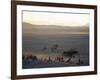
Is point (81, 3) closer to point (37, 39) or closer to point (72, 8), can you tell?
point (72, 8)

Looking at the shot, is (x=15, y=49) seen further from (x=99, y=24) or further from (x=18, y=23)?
(x=99, y=24)

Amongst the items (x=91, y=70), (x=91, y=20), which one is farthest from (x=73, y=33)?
(x=91, y=70)

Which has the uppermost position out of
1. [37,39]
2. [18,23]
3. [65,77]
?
[18,23]

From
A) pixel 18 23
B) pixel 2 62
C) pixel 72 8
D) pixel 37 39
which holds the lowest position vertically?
pixel 2 62

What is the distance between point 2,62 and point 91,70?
95 cm

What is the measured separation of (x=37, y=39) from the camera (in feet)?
6.91

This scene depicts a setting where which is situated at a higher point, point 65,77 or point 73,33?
point 73,33

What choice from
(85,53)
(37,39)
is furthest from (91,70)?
(37,39)

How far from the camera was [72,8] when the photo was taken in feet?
7.24

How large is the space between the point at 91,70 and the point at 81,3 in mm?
724

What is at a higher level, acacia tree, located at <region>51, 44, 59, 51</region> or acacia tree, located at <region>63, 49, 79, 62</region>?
acacia tree, located at <region>51, 44, 59, 51</region>

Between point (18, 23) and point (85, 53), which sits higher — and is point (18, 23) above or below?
above

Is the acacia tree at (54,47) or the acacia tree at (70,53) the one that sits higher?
the acacia tree at (54,47)

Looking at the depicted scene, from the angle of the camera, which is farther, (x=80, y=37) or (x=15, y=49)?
(x=80, y=37)
